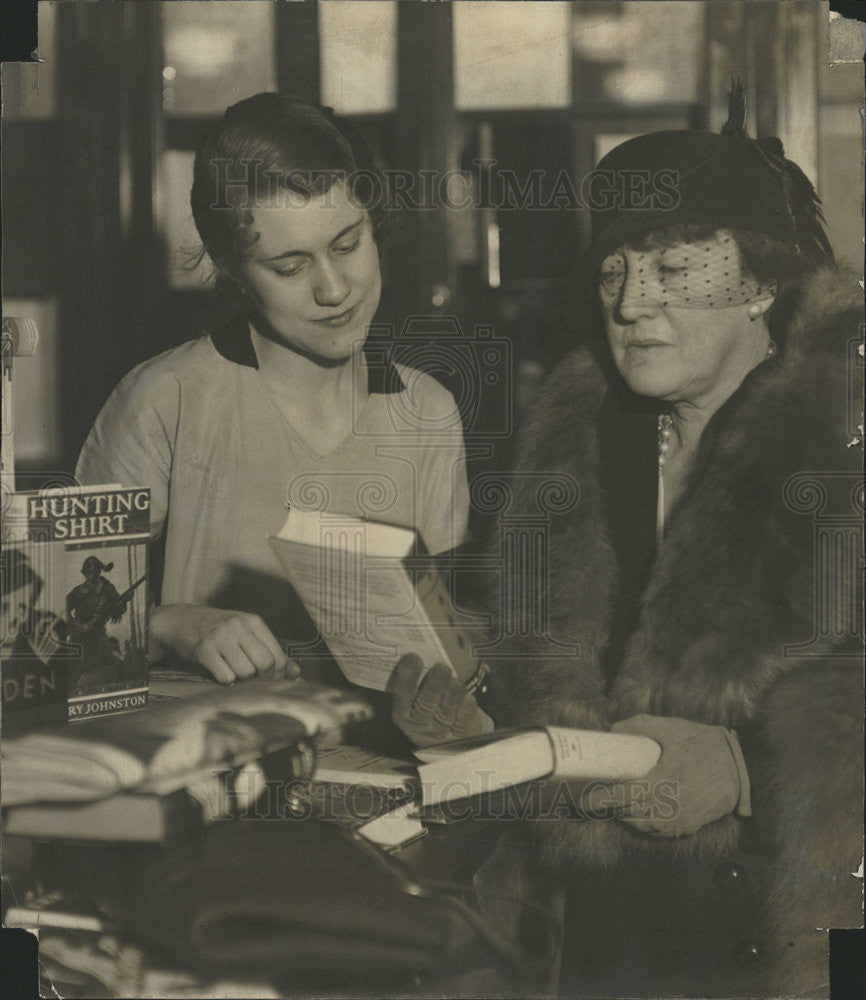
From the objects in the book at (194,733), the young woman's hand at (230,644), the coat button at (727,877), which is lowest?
the coat button at (727,877)

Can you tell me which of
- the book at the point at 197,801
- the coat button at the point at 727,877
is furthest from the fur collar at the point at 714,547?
the book at the point at 197,801

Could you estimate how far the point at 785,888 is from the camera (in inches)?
118

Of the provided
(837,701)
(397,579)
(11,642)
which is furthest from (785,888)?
(11,642)

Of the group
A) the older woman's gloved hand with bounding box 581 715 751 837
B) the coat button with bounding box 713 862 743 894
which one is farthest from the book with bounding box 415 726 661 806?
the coat button with bounding box 713 862 743 894

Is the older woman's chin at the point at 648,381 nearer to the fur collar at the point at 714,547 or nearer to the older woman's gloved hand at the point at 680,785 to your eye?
the fur collar at the point at 714,547

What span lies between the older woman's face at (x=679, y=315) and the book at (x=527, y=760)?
0.82 metres

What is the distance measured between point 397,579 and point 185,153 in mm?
1106

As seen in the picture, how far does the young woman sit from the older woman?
32cm

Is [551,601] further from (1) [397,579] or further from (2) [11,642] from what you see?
(2) [11,642]

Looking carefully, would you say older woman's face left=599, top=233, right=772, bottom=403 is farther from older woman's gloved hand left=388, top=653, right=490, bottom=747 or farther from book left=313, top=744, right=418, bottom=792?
book left=313, top=744, right=418, bottom=792

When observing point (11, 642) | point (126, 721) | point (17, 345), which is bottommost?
point (126, 721)

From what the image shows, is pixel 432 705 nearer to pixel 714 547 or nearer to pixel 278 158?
pixel 714 547

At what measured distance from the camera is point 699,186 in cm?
291

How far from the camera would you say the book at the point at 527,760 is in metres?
2.95
